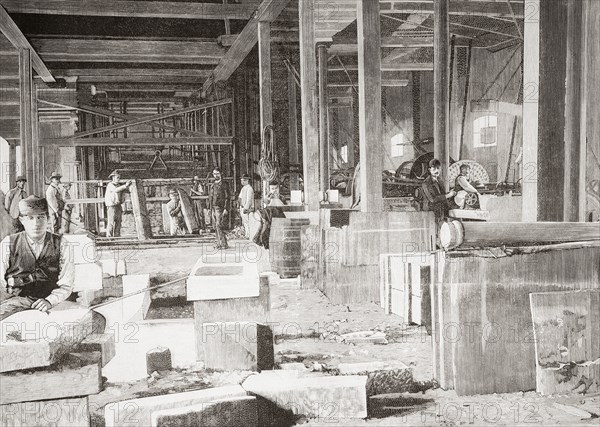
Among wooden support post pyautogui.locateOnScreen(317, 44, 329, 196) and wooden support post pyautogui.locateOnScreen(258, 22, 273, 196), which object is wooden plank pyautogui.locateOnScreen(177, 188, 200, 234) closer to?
wooden support post pyautogui.locateOnScreen(258, 22, 273, 196)

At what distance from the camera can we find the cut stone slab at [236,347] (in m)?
3.29

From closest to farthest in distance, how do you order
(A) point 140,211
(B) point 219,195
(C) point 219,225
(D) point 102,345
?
(D) point 102,345 → (A) point 140,211 → (C) point 219,225 → (B) point 219,195

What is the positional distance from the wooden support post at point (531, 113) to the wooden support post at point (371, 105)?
1.14 m

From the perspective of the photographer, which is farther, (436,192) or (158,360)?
(436,192)

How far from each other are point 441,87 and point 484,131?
5485mm

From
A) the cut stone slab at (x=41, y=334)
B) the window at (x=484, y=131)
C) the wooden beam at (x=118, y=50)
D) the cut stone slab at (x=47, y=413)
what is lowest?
the cut stone slab at (x=47, y=413)

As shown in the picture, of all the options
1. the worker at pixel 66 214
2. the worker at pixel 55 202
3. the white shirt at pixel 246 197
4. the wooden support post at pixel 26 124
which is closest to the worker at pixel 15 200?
the wooden support post at pixel 26 124

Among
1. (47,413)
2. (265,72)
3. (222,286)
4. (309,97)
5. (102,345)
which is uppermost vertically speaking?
(265,72)

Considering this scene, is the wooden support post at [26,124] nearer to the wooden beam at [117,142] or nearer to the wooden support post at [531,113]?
the wooden beam at [117,142]

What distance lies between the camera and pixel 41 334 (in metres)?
3.01

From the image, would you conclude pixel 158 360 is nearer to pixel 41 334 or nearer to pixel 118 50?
pixel 41 334

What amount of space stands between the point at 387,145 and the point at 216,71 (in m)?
5.90

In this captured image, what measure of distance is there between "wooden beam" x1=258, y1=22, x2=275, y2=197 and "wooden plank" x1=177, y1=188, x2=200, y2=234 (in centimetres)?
201

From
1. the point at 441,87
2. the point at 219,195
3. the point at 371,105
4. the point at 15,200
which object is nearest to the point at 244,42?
the point at 219,195
